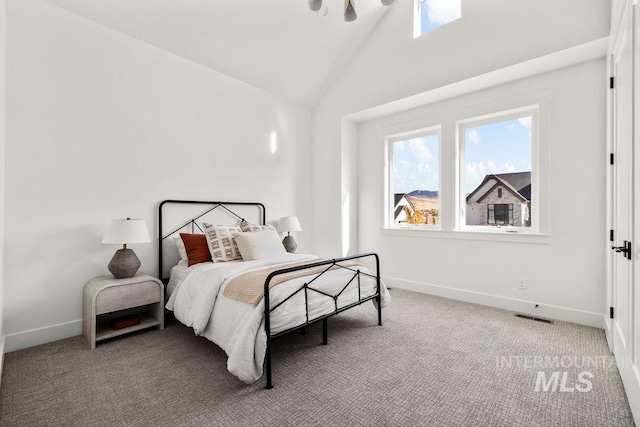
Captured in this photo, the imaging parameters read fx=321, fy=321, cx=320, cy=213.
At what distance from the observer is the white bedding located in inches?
77.5

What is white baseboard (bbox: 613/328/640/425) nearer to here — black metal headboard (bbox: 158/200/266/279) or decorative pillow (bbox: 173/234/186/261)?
decorative pillow (bbox: 173/234/186/261)

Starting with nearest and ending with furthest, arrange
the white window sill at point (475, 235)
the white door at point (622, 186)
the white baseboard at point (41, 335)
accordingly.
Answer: the white door at point (622, 186)
the white baseboard at point (41, 335)
the white window sill at point (475, 235)

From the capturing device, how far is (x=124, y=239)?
106 inches

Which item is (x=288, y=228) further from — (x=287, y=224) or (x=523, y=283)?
(x=523, y=283)

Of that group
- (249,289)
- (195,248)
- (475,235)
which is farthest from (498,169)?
(195,248)

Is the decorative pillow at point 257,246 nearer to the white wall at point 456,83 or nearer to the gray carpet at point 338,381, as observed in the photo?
the gray carpet at point 338,381

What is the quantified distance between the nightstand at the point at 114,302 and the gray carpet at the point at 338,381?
0.11m

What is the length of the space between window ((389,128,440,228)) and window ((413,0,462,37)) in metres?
1.23

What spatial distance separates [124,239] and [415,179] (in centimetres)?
359

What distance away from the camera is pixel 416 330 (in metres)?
2.93

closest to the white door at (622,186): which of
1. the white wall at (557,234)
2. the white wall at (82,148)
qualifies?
the white wall at (557,234)

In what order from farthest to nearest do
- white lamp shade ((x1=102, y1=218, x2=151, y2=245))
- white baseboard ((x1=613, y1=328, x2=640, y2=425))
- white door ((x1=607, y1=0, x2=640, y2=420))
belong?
white lamp shade ((x1=102, y1=218, x2=151, y2=245)) → white door ((x1=607, y1=0, x2=640, y2=420)) → white baseboard ((x1=613, y1=328, x2=640, y2=425))

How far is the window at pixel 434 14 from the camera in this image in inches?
145

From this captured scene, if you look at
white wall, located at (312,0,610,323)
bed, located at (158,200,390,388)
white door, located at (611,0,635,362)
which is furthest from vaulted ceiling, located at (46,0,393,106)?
white door, located at (611,0,635,362)
